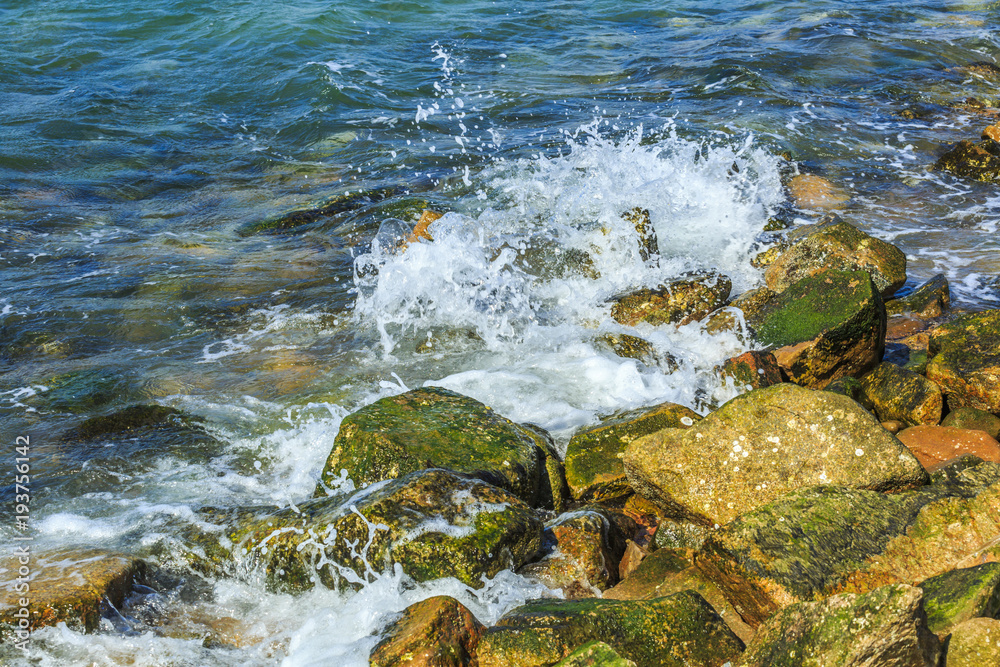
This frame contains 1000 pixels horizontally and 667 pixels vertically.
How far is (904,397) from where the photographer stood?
14.5ft

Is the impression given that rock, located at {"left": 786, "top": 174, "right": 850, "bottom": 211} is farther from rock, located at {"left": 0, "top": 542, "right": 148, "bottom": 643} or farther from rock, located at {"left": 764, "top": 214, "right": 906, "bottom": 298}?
rock, located at {"left": 0, "top": 542, "right": 148, "bottom": 643}

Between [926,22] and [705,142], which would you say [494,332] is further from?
[926,22]

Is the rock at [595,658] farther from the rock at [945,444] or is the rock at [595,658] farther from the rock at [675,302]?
the rock at [675,302]

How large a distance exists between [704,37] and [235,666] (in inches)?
537

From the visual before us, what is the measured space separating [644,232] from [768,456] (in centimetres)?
307

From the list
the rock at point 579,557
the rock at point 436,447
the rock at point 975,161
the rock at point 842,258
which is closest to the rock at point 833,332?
the rock at point 842,258

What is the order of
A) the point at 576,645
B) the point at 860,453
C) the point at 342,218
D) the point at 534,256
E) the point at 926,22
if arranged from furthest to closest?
1. the point at 926,22
2. the point at 342,218
3. the point at 534,256
4. the point at 860,453
5. the point at 576,645

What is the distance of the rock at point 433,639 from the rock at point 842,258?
12.5 feet

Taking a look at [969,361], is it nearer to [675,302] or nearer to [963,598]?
[675,302]

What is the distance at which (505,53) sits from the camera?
44.2ft

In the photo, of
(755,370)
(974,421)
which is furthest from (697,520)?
(974,421)

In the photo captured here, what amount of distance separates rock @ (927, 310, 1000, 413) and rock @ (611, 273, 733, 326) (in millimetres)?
1485

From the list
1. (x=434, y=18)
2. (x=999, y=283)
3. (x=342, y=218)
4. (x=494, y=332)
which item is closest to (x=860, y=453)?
(x=494, y=332)

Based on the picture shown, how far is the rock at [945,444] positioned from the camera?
13.1 ft
